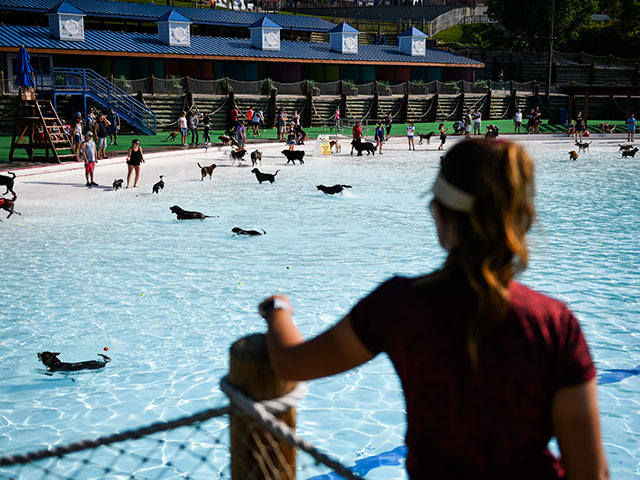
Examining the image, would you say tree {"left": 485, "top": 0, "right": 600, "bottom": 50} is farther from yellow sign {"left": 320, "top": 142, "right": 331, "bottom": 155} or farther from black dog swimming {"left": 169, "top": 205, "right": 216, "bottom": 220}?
black dog swimming {"left": 169, "top": 205, "right": 216, "bottom": 220}

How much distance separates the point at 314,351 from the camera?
1.96 m

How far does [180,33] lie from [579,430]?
4605cm

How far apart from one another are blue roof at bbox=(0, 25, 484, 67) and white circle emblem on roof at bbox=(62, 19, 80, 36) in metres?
0.83

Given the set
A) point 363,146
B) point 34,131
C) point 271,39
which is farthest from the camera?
point 271,39

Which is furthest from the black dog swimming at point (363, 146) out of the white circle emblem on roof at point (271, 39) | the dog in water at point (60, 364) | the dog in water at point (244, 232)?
the dog in water at point (60, 364)

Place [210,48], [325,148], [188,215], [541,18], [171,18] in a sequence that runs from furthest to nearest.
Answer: [541,18], [210,48], [171,18], [325,148], [188,215]

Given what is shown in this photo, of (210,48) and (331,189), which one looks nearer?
(331,189)

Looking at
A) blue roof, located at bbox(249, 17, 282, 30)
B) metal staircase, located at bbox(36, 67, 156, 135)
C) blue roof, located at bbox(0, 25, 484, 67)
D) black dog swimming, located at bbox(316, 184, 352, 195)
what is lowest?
black dog swimming, located at bbox(316, 184, 352, 195)

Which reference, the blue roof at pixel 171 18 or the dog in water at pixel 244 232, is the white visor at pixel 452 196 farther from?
the blue roof at pixel 171 18

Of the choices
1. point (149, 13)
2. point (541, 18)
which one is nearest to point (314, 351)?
point (149, 13)

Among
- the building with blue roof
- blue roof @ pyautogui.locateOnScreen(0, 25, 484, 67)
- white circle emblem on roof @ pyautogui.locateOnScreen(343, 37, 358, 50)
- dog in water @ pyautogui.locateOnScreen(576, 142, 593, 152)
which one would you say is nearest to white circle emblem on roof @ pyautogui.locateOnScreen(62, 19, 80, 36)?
the building with blue roof

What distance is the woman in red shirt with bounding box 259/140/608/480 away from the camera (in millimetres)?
1696

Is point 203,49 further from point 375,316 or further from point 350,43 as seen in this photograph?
point 375,316

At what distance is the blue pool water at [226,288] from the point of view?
7.07m
